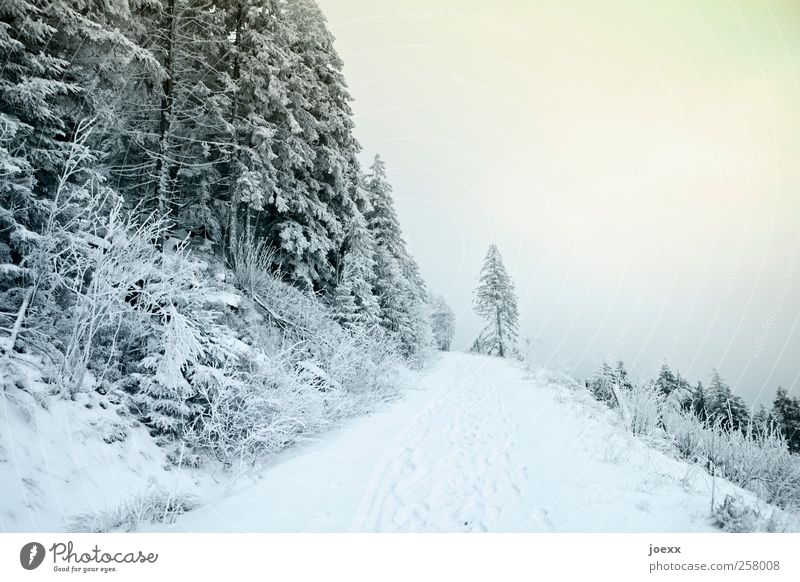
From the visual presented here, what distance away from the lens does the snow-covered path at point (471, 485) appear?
2979 mm

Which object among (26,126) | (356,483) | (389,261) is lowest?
(356,483)

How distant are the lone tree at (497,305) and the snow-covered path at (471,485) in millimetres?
27746

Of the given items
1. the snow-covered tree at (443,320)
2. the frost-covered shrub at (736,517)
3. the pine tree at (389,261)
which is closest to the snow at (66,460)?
the frost-covered shrub at (736,517)

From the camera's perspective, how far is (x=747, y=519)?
2.64 meters

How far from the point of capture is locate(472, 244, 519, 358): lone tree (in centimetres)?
3338

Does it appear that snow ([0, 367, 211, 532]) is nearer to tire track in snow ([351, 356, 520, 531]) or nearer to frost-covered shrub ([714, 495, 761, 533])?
tire track in snow ([351, 356, 520, 531])

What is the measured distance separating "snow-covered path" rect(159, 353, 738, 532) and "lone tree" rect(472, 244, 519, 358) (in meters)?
27.7

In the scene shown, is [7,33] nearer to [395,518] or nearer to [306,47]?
[395,518]

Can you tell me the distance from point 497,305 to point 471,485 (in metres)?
30.7

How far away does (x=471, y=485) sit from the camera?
385cm

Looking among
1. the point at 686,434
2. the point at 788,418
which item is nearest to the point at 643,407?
the point at 686,434

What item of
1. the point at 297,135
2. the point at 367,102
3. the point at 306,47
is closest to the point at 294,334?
the point at 367,102

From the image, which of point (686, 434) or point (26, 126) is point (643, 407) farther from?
point (26, 126)

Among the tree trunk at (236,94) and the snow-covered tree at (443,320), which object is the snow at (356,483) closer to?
the tree trunk at (236,94)
